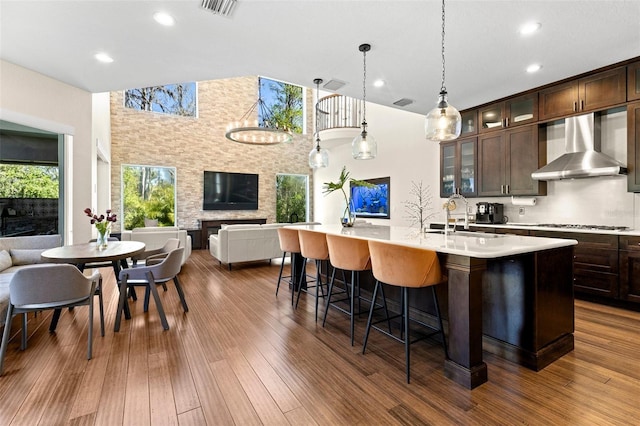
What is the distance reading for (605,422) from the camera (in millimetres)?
1681

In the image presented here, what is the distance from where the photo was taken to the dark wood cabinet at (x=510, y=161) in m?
4.58

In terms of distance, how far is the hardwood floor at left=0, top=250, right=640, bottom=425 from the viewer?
1.75 m

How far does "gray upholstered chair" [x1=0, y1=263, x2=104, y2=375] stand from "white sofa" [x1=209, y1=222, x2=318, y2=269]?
3131 mm

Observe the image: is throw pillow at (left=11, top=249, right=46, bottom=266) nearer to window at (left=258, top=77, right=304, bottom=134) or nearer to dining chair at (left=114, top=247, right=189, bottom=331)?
dining chair at (left=114, top=247, right=189, bottom=331)

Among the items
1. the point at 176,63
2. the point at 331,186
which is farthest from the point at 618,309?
the point at 176,63

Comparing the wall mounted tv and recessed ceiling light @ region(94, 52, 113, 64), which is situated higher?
recessed ceiling light @ region(94, 52, 113, 64)

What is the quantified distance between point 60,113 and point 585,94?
279 inches

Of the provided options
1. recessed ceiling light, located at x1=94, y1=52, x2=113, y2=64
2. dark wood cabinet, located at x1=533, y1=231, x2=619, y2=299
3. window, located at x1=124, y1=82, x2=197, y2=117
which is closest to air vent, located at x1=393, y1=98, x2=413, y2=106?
dark wood cabinet, located at x1=533, y1=231, x2=619, y2=299

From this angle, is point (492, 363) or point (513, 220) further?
point (513, 220)

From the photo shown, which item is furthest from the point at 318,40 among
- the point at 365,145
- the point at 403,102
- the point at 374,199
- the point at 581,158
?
the point at 374,199

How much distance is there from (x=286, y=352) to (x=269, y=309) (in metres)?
1.10

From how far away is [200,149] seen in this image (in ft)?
29.1

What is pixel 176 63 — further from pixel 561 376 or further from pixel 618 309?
pixel 618 309

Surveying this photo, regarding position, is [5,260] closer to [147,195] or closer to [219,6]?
[219,6]
